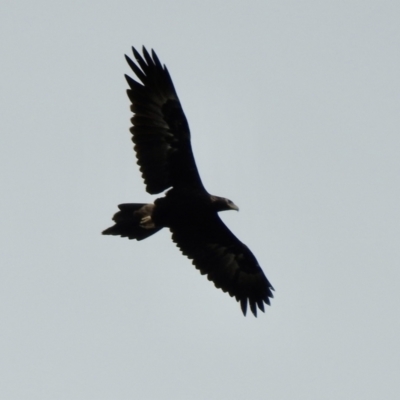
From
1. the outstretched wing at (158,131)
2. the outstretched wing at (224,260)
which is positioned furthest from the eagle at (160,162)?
the outstretched wing at (224,260)

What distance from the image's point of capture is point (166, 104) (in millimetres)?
15938

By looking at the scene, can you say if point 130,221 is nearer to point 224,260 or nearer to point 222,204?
point 222,204

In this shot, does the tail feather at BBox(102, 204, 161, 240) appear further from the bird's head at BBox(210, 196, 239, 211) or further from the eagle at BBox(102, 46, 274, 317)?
the bird's head at BBox(210, 196, 239, 211)

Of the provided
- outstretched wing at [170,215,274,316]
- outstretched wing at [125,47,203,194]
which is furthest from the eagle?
outstretched wing at [170,215,274,316]

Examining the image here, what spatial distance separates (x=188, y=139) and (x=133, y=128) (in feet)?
2.85

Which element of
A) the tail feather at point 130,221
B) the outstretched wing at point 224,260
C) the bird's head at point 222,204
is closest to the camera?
the tail feather at point 130,221

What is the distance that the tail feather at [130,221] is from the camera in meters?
15.8

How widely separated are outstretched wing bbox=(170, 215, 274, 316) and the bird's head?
24.8 inches

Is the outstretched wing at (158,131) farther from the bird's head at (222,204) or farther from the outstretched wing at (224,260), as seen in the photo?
the outstretched wing at (224,260)

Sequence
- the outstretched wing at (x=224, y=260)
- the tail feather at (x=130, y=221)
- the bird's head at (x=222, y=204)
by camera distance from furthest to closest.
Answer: the outstretched wing at (x=224, y=260) < the bird's head at (x=222, y=204) < the tail feather at (x=130, y=221)

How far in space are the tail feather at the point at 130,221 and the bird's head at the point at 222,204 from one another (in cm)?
96

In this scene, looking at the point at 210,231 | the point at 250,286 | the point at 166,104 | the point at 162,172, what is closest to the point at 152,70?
the point at 166,104

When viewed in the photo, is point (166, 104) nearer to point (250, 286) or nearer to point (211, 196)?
point (211, 196)

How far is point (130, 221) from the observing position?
15.8 m
